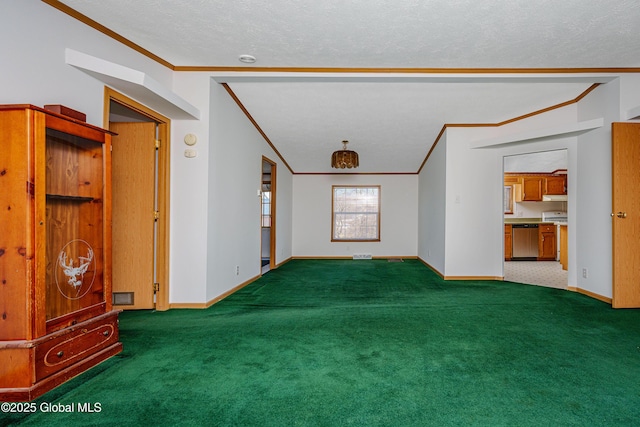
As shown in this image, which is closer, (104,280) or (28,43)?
(28,43)

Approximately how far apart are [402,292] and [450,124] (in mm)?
2817

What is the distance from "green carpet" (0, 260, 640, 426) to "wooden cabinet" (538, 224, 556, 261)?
14.6ft

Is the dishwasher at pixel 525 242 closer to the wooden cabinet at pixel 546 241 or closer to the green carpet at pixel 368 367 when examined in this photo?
the wooden cabinet at pixel 546 241

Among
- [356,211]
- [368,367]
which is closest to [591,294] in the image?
[368,367]

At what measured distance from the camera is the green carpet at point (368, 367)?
1622 mm

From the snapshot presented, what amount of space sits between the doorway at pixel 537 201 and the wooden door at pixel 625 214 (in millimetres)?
3770

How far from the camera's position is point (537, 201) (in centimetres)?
809

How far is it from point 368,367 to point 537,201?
26.2ft

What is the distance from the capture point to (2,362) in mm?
1698

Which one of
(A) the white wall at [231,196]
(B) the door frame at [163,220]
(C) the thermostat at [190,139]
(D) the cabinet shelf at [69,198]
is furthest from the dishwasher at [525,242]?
(D) the cabinet shelf at [69,198]

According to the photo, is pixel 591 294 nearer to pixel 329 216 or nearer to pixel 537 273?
pixel 537 273

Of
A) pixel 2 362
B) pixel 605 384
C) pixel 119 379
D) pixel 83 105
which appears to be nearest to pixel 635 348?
pixel 605 384

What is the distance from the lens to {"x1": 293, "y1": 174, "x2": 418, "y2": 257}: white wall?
7969mm

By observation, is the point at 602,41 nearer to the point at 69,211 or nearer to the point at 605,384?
the point at 605,384
